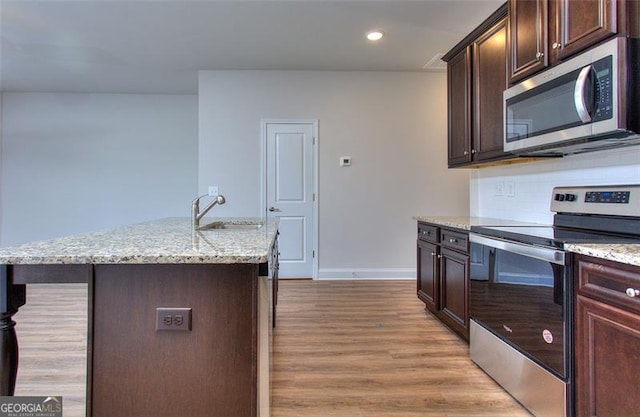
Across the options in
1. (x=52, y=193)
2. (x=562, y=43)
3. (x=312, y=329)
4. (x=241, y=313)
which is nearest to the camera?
(x=241, y=313)

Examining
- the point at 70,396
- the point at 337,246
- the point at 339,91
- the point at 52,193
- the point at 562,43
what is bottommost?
the point at 70,396

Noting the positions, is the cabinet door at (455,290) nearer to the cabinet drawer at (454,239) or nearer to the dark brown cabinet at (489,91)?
the cabinet drawer at (454,239)

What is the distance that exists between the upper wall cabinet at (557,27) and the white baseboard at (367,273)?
114 inches

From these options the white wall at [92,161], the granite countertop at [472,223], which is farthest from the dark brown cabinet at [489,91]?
the white wall at [92,161]

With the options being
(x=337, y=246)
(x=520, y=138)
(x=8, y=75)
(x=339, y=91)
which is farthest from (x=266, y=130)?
(x=8, y=75)

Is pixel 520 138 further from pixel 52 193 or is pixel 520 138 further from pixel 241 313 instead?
pixel 52 193

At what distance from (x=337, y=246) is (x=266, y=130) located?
5.83ft

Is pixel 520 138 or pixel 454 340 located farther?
pixel 454 340

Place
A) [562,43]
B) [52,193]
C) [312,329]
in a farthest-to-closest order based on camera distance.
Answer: [52,193] → [312,329] → [562,43]

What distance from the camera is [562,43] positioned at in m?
1.80

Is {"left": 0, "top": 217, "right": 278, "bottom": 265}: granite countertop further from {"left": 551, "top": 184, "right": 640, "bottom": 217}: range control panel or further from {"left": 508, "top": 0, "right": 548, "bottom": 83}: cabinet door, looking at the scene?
{"left": 508, "top": 0, "right": 548, "bottom": 83}: cabinet door

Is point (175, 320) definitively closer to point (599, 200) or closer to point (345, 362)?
point (345, 362)

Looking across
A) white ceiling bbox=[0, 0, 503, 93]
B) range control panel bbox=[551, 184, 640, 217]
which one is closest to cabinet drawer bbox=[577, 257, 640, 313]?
range control panel bbox=[551, 184, 640, 217]

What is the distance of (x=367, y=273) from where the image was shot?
461 cm
